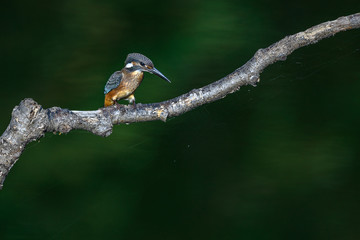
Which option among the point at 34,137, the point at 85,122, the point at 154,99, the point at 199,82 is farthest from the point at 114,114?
the point at 199,82

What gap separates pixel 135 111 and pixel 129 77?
37 cm

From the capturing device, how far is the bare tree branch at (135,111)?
0.94 m

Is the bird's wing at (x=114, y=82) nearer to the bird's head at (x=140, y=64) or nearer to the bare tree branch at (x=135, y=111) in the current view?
the bird's head at (x=140, y=64)

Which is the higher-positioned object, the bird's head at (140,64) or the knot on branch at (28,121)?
the bird's head at (140,64)

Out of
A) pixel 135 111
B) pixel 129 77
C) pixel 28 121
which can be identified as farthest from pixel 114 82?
pixel 28 121

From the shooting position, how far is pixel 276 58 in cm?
101

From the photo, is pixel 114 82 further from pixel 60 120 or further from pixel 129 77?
pixel 60 120

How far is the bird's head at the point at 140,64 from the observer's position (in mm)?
1369

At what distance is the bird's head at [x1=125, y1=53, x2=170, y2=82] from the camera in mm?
1369

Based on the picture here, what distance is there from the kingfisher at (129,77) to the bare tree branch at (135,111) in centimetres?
33

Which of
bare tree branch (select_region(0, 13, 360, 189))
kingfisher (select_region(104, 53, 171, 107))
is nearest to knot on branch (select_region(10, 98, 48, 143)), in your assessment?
bare tree branch (select_region(0, 13, 360, 189))

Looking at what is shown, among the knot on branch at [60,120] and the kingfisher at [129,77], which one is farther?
the kingfisher at [129,77]

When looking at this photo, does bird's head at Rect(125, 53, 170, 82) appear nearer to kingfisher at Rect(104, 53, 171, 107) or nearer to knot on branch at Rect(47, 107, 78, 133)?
kingfisher at Rect(104, 53, 171, 107)

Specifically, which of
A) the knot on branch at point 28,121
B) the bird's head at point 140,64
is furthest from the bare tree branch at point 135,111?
the bird's head at point 140,64
